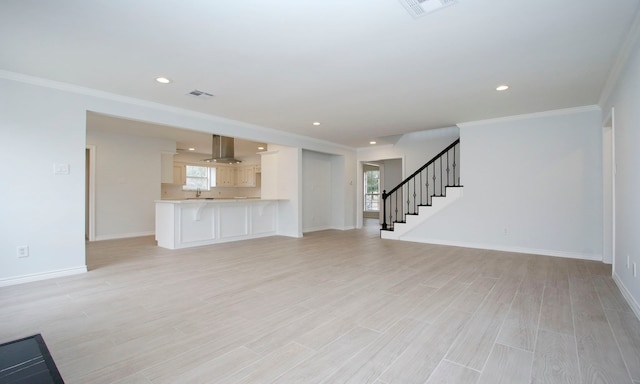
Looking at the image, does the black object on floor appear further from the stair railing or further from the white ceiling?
the stair railing

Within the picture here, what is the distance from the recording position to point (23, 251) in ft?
11.8

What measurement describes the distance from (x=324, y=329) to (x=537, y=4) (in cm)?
289

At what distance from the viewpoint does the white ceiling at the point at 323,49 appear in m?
2.32

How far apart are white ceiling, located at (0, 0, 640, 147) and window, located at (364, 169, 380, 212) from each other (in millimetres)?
7510

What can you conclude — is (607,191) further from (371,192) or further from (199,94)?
(371,192)

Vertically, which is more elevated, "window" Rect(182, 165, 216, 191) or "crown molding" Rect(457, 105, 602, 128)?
"crown molding" Rect(457, 105, 602, 128)

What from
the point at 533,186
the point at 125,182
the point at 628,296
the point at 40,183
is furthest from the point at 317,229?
the point at 628,296

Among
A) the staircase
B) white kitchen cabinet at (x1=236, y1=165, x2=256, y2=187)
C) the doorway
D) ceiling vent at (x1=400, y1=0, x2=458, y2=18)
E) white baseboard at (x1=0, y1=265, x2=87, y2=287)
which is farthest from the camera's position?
the doorway

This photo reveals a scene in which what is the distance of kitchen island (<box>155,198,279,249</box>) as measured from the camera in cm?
573

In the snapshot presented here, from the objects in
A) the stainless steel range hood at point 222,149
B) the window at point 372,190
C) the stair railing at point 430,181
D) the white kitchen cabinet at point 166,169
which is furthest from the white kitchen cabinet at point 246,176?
the stair railing at point 430,181

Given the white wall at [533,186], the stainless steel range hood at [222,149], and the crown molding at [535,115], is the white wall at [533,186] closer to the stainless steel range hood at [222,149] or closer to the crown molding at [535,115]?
the crown molding at [535,115]

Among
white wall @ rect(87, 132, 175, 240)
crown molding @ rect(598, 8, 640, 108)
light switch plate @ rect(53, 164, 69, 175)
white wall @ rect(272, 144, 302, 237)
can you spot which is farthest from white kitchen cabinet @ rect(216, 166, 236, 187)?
crown molding @ rect(598, 8, 640, 108)

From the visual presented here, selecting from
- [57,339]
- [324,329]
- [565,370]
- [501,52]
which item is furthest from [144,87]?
[565,370]

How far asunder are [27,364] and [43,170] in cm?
366
